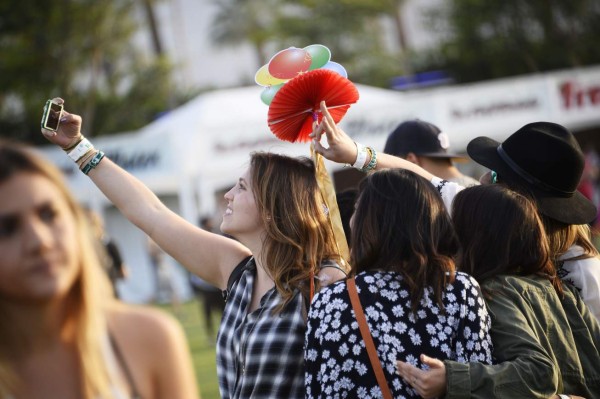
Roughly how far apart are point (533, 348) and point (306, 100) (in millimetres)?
1240

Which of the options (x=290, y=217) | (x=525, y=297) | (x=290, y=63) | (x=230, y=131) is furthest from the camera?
(x=230, y=131)

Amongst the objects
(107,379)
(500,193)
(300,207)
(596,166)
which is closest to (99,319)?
(107,379)

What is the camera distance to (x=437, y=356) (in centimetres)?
298

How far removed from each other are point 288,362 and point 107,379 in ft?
4.11

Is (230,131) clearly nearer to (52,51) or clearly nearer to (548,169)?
(52,51)

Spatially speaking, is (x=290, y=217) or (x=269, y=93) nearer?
(x=290, y=217)

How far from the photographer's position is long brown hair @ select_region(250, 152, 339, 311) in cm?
338

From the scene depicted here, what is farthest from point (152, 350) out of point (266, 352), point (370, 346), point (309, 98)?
point (309, 98)

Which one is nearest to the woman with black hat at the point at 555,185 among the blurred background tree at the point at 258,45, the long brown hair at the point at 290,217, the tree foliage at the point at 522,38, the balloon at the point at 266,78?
the long brown hair at the point at 290,217

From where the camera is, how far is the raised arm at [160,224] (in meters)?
3.50

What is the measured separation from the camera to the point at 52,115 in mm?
3412

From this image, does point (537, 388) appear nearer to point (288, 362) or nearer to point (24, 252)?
point (288, 362)

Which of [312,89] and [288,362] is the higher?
[312,89]

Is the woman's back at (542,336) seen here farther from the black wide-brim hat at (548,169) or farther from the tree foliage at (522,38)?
the tree foliage at (522,38)
